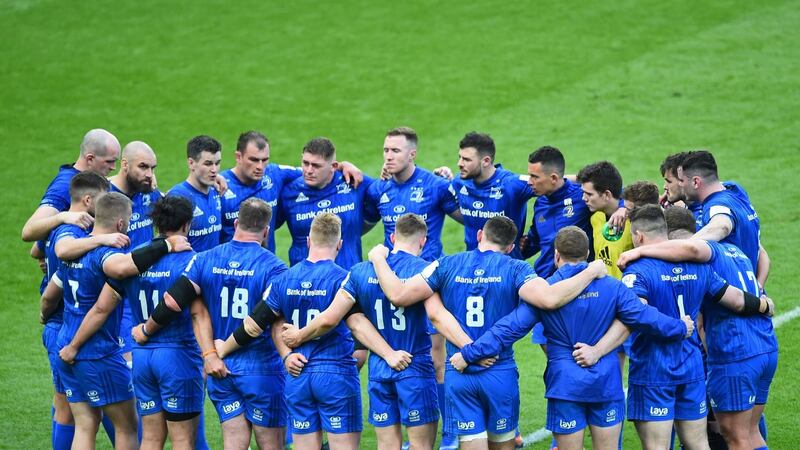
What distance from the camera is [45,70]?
816 inches

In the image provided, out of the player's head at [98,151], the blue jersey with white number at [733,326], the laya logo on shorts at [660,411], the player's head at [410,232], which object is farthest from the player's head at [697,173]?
the player's head at [98,151]

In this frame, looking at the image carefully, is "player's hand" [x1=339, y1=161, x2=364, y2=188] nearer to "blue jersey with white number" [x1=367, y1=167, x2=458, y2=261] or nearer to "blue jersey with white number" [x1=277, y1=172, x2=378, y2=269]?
"blue jersey with white number" [x1=277, y1=172, x2=378, y2=269]

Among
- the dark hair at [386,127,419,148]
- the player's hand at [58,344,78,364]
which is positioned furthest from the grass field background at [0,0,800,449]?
the player's hand at [58,344,78,364]

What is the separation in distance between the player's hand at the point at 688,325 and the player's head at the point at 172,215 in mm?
3576

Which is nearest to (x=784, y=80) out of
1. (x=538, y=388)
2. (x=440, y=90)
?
(x=440, y=90)

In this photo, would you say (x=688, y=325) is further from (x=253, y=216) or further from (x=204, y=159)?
(x=204, y=159)

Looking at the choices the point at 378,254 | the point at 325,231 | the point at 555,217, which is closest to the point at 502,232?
the point at 378,254

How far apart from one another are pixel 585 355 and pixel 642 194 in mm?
2010

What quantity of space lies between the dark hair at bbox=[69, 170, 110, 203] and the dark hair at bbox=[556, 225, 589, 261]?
3650mm

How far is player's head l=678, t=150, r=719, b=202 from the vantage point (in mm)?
9000

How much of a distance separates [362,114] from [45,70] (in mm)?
6216

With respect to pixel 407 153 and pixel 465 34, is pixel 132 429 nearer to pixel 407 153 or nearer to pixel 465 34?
pixel 407 153

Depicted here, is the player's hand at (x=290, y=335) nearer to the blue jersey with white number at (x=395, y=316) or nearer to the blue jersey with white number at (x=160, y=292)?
the blue jersey with white number at (x=395, y=316)

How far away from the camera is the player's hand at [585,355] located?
7527mm
